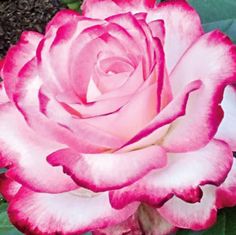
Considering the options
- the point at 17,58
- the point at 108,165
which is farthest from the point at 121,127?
the point at 17,58

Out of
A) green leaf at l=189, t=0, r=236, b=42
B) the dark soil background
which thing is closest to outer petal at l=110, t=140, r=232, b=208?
green leaf at l=189, t=0, r=236, b=42

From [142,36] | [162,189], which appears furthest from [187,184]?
[142,36]

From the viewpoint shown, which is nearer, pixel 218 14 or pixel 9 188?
pixel 9 188

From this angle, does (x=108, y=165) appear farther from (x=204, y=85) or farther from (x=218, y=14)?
(x=218, y=14)

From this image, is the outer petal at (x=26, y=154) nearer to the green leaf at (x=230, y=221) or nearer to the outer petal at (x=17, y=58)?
the outer petal at (x=17, y=58)

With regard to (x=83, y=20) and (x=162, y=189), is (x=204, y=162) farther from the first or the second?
(x=83, y=20)

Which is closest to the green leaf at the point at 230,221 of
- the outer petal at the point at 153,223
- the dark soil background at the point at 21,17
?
the outer petal at the point at 153,223

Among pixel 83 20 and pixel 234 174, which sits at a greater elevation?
pixel 83 20
